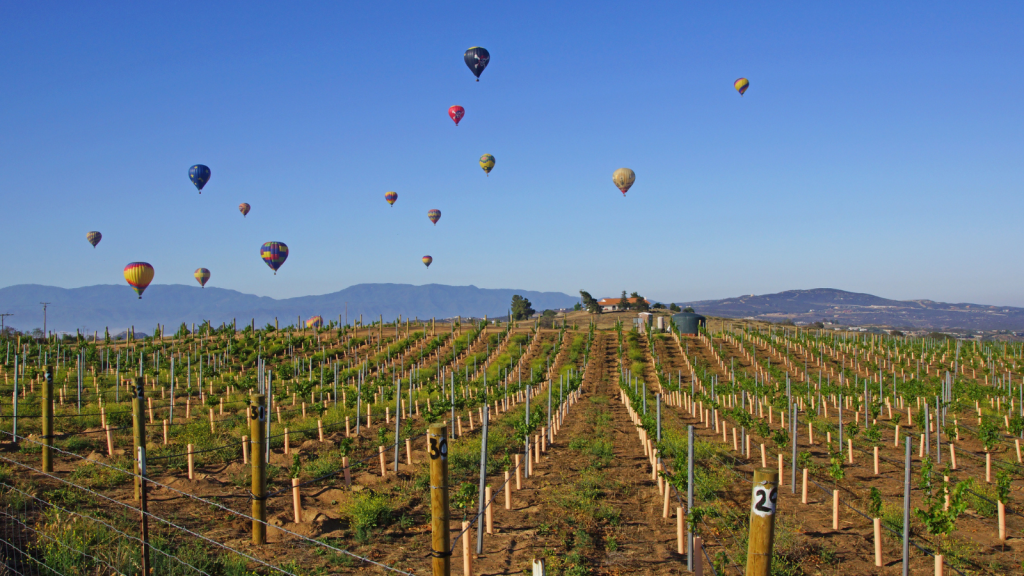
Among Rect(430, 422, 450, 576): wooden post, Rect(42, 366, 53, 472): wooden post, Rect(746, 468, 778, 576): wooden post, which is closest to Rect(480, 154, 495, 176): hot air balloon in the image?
Rect(42, 366, 53, 472): wooden post

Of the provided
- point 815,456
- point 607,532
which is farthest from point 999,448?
point 607,532

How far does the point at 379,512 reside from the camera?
37.4 feet

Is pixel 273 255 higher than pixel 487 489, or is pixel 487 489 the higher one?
pixel 273 255

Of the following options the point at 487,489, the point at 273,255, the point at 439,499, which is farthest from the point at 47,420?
the point at 273,255

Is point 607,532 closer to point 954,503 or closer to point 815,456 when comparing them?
point 954,503

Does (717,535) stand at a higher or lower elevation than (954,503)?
lower

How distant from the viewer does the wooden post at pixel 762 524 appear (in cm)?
482

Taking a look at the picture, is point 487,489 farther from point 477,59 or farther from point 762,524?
point 477,59

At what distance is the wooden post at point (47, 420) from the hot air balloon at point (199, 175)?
4149 centimetres

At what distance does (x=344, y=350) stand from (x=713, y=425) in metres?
32.6

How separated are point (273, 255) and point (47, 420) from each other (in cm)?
3767

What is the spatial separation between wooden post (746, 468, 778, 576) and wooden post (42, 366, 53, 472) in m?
12.6

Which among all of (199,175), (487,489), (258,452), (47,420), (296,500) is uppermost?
(199,175)

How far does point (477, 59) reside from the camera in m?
50.1
